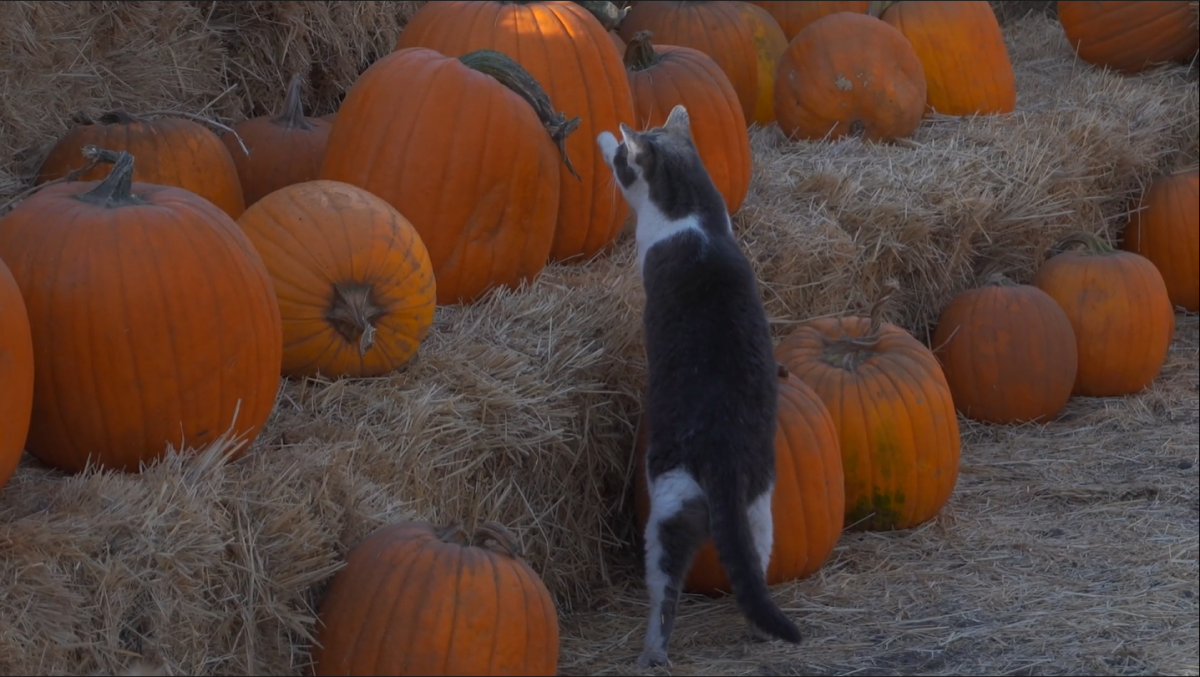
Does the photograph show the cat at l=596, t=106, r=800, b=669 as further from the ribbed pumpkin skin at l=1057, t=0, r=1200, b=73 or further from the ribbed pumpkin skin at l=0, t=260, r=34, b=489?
the ribbed pumpkin skin at l=1057, t=0, r=1200, b=73

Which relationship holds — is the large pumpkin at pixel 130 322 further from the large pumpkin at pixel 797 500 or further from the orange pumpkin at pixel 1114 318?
the orange pumpkin at pixel 1114 318

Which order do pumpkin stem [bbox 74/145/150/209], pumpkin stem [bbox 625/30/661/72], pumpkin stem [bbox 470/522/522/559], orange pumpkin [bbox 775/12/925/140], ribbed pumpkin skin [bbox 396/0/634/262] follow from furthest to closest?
orange pumpkin [bbox 775/12/925/140]
pumpkin stem [bbox 625/30/661/72]
ribbed pumpkin skin [bbox 396/0/634/262]
pumpkin stem [bbox 74/145/150/209]
pumpkin stem [bbox 470/522/522/559]

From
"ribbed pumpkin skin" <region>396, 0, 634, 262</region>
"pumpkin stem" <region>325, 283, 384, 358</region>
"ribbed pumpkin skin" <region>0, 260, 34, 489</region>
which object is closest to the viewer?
"ribbed pumpkin skin" <region>0, 260, 34, 489</region>

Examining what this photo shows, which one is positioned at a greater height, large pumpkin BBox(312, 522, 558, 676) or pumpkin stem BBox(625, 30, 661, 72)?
pumpkin stem BBox(625, 30, 661, 72)

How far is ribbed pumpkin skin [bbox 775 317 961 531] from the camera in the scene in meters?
4.35

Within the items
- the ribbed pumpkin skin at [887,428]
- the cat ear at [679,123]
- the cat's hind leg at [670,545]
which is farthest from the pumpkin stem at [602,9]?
the cat's hind leg at [670,545]

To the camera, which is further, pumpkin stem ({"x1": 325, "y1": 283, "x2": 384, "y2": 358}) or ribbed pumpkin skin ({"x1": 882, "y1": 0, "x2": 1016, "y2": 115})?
ribbed pumpkin skin ({"x1": 882, "y1": 0, "x2": 1016, "y2": 115})

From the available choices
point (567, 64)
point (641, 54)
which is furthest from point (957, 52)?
point (567, 64)

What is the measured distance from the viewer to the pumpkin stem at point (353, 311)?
11.9 feet

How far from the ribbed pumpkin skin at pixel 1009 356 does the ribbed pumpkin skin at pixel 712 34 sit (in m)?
1.57

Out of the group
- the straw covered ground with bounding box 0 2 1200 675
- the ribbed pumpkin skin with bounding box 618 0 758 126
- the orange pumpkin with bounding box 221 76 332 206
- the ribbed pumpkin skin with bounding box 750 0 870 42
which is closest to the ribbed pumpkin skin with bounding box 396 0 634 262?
the straw covered ground with bounding box 0 2 1200 675

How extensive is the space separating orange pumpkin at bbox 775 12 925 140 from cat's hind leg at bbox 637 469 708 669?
10.9 ft

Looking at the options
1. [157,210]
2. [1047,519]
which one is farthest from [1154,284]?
[157,210]

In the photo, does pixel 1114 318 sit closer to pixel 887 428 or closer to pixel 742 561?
pixel 887 428
